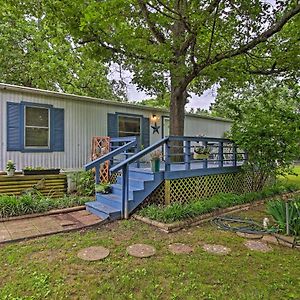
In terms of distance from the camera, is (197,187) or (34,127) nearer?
(197,187)

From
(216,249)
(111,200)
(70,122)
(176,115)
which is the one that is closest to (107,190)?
(111,200)

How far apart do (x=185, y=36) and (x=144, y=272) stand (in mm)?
6421

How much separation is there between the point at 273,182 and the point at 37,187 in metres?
7.43

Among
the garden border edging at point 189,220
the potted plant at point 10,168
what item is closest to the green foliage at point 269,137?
the garden border edging at point 189,220

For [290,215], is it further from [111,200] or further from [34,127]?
[34,127]

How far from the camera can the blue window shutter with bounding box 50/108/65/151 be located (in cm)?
741

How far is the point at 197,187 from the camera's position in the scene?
6.44 meters

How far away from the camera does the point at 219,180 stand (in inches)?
276

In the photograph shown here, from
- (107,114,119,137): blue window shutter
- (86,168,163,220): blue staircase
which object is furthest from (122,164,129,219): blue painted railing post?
(107,114,119,137): blue window shutter

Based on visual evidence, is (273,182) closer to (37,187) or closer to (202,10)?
(202,10)

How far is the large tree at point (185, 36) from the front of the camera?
5812mm

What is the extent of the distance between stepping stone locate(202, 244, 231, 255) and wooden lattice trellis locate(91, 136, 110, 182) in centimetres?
409

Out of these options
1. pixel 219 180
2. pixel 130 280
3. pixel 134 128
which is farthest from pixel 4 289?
pixel 134 128

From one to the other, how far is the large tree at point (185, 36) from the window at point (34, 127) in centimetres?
223
